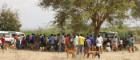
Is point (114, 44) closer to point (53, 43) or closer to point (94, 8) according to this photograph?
point (94, 8)

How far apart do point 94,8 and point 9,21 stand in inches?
1196

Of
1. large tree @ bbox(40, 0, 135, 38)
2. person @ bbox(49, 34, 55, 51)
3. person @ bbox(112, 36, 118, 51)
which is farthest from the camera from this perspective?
person @ bbox(112, 36, 118, 51)

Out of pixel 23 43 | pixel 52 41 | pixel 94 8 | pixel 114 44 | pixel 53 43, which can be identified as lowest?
pixel 114 44

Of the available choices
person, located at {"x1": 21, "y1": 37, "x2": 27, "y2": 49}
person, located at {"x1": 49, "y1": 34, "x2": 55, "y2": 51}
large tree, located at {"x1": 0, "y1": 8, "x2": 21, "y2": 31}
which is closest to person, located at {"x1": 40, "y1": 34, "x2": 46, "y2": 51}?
person, located at {"x1": 49, "y1": 34, "x2": 55, "y2": 51}

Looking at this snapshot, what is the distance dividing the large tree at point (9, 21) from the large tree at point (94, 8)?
2655 cm

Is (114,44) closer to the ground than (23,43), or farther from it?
closer to the ground

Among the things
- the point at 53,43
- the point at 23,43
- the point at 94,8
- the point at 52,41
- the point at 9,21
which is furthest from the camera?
the point at 9,21

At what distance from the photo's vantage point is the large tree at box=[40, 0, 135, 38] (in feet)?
108

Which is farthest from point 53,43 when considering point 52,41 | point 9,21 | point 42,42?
point 9,21

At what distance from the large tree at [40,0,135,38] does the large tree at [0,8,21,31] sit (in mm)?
26551

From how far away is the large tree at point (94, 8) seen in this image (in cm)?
3306

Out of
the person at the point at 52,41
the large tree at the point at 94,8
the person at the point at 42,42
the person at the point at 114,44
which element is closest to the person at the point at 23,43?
the person at the point at 42,42

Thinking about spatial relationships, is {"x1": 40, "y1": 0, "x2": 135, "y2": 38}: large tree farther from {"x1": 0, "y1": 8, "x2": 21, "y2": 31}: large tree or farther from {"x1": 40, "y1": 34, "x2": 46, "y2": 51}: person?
{"x1": 0, "y1": 8, "x2": 21, "y2": 31}: large tree

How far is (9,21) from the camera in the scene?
2421 inches
